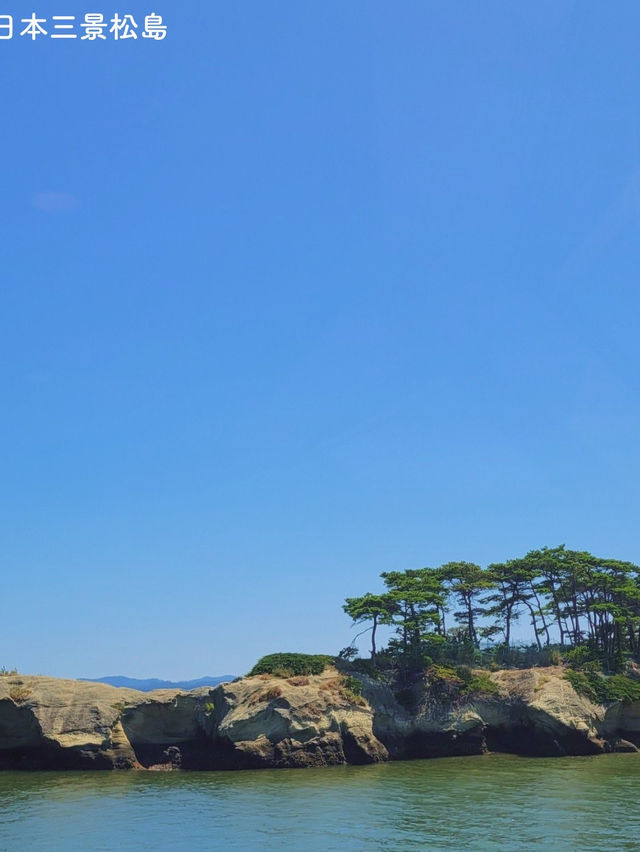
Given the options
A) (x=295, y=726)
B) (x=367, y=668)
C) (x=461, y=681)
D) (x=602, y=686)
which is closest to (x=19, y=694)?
(x=295, y=726)

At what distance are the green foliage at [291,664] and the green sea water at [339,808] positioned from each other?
7619 mm

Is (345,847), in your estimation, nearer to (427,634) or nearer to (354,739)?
(354,739)

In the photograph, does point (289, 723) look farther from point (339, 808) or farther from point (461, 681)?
point (339, 808)

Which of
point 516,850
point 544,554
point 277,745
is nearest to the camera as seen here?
point 516,850

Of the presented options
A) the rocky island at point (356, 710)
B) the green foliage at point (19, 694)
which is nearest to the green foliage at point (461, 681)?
the rocky island at point (356, 710)

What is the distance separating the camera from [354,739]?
143 ft

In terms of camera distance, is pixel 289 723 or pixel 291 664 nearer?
pixel 289 723

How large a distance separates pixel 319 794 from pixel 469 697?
53.8ft

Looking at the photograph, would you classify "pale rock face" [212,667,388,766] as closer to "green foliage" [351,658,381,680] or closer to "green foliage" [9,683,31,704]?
"green foliage" [351,658,381,680]

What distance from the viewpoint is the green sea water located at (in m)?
25.2

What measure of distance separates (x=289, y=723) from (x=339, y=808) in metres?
12.6

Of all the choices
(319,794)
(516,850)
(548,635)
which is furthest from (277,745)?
(548,635)

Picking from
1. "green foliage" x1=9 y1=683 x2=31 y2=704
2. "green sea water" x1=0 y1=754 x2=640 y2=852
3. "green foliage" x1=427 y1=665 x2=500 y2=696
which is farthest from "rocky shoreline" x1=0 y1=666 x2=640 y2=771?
"green sea water" x1=0 y1=754 x2=640 y2=852

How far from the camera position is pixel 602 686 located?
47.2m
